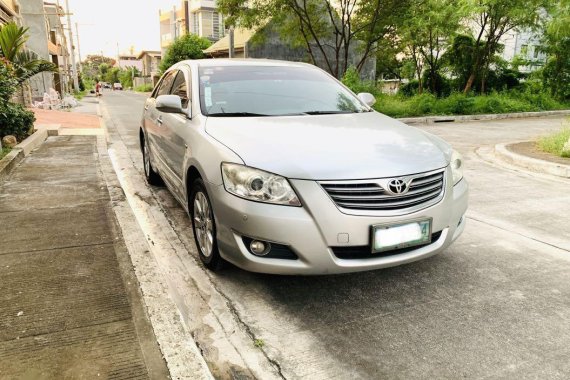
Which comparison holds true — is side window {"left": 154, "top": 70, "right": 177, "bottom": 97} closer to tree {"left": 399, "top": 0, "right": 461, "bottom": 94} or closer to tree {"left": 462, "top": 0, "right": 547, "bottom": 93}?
tree {"left": 399, "top": 0, "right": 461, "bottom": 94}

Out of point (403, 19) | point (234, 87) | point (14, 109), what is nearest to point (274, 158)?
point (234, 87)

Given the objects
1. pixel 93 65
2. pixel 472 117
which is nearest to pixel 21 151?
pixel 472 117

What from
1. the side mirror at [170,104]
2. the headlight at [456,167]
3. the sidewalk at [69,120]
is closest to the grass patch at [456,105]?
the sidewalk at [69,120]

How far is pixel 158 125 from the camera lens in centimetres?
484

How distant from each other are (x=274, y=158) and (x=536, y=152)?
275 inches

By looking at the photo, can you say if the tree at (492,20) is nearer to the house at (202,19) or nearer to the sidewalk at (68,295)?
the sidewalk at (68,295)

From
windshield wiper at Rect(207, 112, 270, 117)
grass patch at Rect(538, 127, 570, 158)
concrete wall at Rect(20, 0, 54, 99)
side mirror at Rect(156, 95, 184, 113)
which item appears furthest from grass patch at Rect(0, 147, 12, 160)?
concrete wall at Rect(20, 0, 54, 99)

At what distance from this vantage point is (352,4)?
1611 cm

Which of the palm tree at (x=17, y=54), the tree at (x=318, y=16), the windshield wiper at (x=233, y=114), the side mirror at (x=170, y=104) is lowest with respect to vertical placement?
the windshield wiper at (x=233, y=114)

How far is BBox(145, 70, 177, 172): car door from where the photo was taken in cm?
472

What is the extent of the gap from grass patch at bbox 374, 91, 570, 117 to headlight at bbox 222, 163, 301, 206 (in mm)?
13077

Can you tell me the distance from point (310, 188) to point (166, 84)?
3.21 m

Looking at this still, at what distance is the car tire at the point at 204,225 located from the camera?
3.21 metres

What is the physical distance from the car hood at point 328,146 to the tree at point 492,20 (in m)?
13.6
